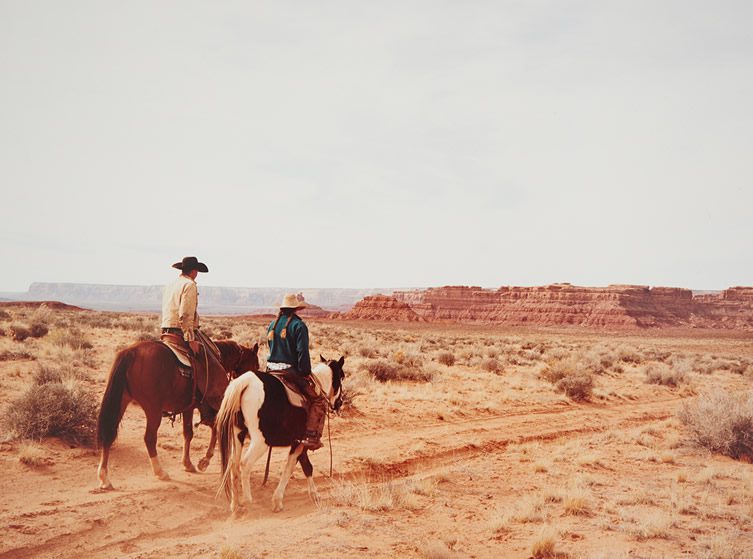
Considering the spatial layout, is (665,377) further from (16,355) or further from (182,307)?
(16,355)

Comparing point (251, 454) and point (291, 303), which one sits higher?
point (291, 303)

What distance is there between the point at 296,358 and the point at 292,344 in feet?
0.65

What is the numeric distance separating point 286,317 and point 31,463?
4.63 metres

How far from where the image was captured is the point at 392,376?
1714 cm

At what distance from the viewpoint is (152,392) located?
7.08m

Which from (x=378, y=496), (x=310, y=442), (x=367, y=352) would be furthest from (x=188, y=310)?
(x=367, y=352)

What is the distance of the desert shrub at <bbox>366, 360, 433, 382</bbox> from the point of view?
17094 mm

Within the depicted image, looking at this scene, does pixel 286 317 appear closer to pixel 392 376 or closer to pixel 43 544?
pixel 43 544

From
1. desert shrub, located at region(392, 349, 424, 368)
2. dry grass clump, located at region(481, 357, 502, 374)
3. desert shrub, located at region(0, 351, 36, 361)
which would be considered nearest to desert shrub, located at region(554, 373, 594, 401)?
dry grass clump, located at region(481, 357, 502, 374)

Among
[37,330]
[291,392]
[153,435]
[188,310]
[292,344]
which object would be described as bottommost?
[153,435]

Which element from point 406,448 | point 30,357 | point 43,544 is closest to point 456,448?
point 406,448

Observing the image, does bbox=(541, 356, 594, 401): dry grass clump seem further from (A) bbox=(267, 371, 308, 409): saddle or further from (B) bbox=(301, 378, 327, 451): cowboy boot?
(A) bbox=(267, 371, 308, 409): saddle

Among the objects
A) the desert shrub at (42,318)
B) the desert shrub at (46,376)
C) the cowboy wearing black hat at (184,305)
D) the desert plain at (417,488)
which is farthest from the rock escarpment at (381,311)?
the cowboy wearing black hat at (184,305)

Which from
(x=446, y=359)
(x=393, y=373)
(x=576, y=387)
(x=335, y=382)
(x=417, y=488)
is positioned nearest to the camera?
(x=335, y=382)
